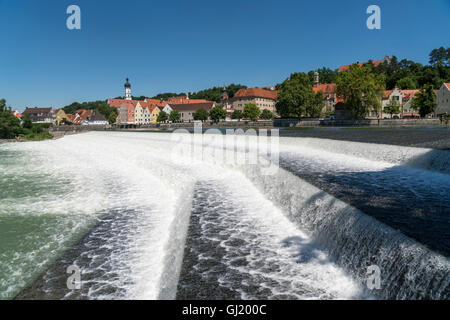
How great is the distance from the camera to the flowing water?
15.8 ft

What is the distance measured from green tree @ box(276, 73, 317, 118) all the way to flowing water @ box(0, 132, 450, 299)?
51116mm

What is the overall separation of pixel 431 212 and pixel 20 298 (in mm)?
8252

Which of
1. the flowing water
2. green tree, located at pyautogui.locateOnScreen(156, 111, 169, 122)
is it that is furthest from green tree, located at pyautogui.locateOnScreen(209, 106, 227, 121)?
the flowing water

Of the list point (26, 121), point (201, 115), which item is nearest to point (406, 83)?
point (201, 115)

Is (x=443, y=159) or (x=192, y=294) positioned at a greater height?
(x=443, y=159)

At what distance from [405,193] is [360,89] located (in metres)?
50.5

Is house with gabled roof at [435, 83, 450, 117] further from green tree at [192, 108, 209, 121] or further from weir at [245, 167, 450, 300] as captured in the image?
weir at [245, 167, 450, 300]

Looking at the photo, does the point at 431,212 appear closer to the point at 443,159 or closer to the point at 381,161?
the point at 443,159

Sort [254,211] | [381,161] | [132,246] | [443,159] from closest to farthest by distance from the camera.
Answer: [132,246], [254,211], [443,159], [381,161]

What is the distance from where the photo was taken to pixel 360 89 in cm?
5359

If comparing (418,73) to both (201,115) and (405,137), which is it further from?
(405,137)

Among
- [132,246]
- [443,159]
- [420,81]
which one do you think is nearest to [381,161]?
[443,159]

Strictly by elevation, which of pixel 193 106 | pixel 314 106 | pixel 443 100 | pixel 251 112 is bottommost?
pixel 314 106

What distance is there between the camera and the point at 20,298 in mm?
4910
